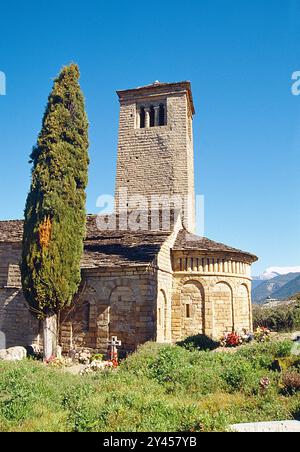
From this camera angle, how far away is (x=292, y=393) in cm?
718

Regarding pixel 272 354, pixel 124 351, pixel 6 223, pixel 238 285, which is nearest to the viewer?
pixel 272 354

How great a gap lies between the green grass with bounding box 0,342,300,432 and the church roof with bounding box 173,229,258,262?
6.04m

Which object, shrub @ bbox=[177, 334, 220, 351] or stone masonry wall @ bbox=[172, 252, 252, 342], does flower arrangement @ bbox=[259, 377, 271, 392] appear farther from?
stone masonry wall @ bbox=[172, 252, 252, 342]

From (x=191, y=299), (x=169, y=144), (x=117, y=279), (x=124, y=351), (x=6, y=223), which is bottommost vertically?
(x=124, y=351)

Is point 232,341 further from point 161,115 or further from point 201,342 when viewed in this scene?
point 161,115

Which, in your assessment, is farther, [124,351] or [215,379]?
[124,351]

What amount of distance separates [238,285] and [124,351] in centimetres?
653

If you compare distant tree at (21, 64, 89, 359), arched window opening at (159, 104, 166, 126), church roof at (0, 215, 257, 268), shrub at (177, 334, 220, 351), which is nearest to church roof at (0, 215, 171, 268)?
church roof at (0, 215, 257, 268)

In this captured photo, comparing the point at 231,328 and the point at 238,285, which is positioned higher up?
the point at 238,285

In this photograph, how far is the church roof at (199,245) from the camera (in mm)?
15648

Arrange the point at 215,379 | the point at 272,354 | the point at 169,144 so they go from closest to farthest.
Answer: the point at 215,379 < the point at 272,354 < the point at 169,144

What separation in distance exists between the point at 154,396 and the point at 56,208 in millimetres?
7715
